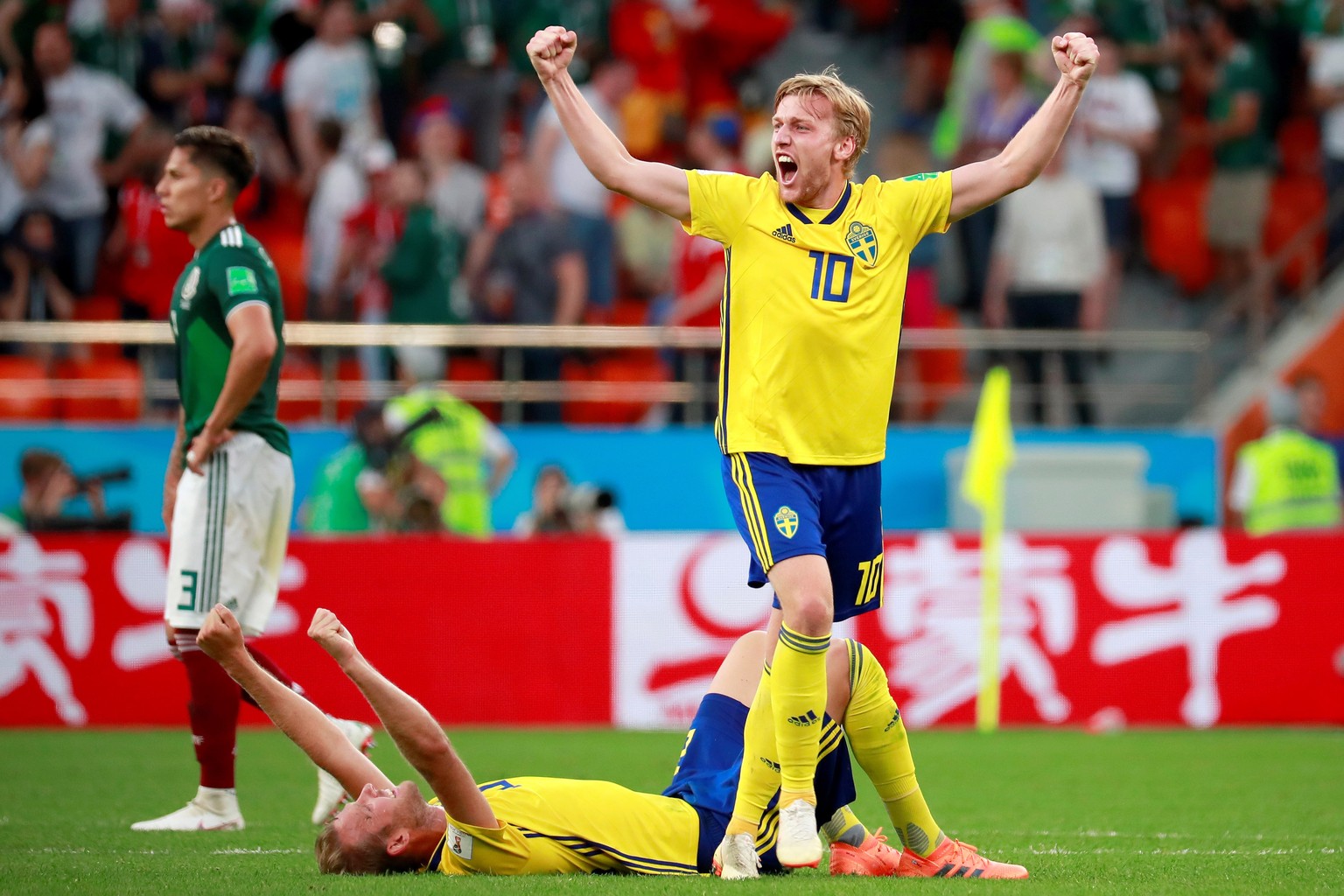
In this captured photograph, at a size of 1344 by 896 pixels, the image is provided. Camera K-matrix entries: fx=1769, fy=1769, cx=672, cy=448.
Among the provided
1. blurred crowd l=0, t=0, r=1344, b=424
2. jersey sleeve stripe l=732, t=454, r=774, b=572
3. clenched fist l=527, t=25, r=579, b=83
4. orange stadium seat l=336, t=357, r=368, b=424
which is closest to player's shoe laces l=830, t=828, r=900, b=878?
jersey sleeve stripe l=732, t=454, r=774, b=572

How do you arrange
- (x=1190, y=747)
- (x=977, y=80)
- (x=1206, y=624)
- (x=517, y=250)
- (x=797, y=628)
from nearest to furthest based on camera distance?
(x=797, y=628) < (x=1190, y=747) < (x=1206, y=624) < (x=517, y=250) < (x=977, y=80)

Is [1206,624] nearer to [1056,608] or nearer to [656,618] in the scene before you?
[1056,608]

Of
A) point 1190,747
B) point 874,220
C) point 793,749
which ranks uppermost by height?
point 874,220

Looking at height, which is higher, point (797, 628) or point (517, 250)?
point (517, 250)

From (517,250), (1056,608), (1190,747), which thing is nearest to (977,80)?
(517,250)

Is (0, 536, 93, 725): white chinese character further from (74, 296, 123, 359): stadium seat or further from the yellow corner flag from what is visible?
the yellow corner flag

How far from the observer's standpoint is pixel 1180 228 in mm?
15703

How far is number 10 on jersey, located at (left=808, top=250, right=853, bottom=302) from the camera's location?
16.9 feet

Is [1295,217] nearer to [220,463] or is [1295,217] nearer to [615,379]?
[615,379]

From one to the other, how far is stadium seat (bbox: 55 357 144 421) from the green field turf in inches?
139

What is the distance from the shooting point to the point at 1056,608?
11688 mm

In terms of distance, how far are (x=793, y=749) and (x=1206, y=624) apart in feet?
24.6

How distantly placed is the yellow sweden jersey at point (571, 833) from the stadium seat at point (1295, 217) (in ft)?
40.1

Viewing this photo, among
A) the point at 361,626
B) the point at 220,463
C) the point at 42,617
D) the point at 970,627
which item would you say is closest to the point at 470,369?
the point at 361,626
